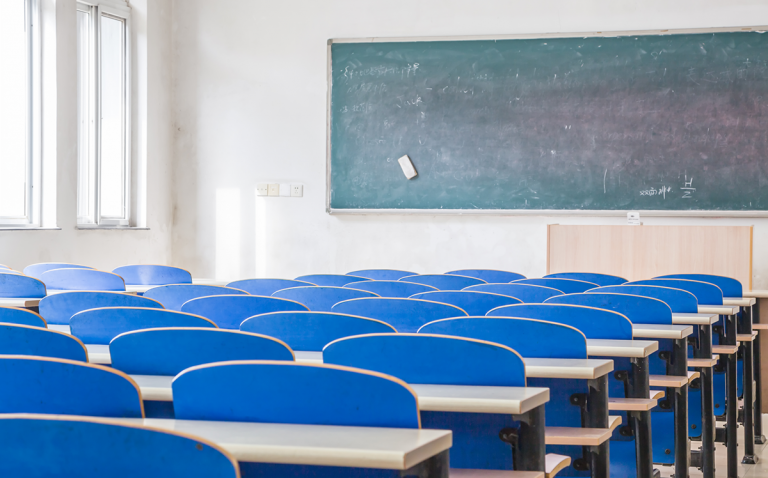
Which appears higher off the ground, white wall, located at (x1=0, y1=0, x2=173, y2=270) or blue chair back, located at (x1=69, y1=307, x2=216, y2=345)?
white wall, located at (x1=0, y1=0, x2=173, y2=270)

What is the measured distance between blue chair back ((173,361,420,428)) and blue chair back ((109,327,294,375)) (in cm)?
41

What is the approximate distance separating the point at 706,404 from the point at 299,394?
2.64 meters

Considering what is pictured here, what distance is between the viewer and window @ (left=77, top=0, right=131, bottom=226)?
7.49m

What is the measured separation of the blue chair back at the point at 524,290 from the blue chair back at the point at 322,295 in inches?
23.1

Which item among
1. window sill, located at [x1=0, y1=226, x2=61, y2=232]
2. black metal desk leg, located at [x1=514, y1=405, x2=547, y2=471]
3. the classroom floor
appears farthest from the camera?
window sill, located at [x1=0, y1=226, x2=61, y2=232]

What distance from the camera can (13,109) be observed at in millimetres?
6738

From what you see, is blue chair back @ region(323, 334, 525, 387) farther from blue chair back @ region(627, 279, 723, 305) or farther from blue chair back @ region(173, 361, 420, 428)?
blue chair back @ region(627, 279, 723, 305)

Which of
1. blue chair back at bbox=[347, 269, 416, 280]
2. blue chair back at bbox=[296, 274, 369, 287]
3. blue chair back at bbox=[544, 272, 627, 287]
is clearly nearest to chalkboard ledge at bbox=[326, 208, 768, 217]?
blue chair back at bbox=[347, 269, 416, 280]

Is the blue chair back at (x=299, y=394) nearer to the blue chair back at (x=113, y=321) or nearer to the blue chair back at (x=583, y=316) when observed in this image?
the blue chair back at (x=113, y=321)

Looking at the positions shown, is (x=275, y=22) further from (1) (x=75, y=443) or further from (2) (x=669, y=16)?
(1) (x=75, y=443)

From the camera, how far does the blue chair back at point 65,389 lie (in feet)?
4.16

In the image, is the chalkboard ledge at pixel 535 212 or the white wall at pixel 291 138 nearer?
the chalkboard ledge at pixel 535 212

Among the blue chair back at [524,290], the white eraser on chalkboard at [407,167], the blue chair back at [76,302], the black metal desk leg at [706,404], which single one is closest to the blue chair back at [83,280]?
the blue chair back at [76,302]

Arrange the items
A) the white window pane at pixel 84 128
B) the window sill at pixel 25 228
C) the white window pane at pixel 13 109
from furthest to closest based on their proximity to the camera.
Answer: the white window pane at pixel 84 128 → the white window pane at pixel 13 109 → the window sill at pixel 25 228
